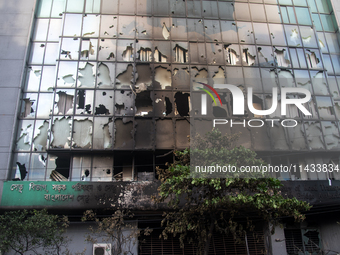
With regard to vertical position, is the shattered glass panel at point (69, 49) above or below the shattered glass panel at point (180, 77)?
above

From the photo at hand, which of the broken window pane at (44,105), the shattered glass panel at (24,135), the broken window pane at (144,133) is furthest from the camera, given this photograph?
the broken window pane at (44,105)

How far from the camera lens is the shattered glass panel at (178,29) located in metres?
18.9

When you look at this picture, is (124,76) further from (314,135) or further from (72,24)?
(314,135)

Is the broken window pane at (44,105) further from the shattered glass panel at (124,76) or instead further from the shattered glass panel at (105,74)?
the shattered glass panel at (124,76)

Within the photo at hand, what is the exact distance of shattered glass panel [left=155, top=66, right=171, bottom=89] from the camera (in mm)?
17484

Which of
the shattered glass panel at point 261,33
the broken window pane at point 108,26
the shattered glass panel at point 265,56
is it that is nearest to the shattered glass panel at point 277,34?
the shattered glass panel at point 261,33

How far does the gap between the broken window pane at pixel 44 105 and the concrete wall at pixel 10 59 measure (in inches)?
50.7

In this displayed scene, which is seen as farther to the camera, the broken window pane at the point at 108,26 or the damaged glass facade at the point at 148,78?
the broken window pane at the point at 108,26

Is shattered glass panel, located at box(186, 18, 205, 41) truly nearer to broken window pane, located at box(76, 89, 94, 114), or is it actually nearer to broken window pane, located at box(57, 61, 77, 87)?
broken window pane, located at box(76, 89, 94, 114)

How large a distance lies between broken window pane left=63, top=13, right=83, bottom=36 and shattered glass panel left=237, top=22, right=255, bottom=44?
10617 millimetres

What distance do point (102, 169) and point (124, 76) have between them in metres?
5.73

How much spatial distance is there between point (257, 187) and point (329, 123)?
32.5 ft

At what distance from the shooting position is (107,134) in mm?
16141

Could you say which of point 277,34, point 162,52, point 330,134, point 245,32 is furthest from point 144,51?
point 330,134
